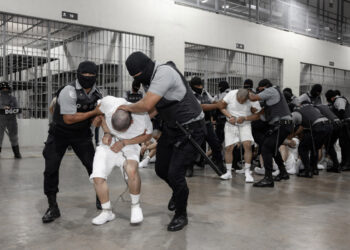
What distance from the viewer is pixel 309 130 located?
5.48 m

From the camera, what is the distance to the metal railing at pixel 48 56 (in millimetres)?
8102

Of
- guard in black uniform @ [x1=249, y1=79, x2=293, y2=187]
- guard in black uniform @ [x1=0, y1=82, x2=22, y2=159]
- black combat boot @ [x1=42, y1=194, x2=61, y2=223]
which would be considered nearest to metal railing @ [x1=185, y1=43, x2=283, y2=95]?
guard in black uniform @ [x1=0, y1=82, x2=22, y2=159]

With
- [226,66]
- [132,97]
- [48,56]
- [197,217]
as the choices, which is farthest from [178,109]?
[226,66]

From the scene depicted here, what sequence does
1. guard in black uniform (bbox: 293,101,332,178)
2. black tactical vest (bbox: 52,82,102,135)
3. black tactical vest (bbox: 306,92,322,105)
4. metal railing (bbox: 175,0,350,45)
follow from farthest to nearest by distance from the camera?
metal railing (bbox: 175,0,350,45) < black tactical vest (bbox: 306,92,322,105) < guard in black uniform (bbox: 293,101,332,178) < black tactical vest (bbox: 52,82,102,135)

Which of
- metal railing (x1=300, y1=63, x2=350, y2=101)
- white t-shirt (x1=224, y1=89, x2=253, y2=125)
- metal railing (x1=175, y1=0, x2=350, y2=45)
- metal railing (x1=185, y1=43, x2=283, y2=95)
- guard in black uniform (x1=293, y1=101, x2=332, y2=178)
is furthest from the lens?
metal railing (x1=300, y1=63, x2=350, y2=101)

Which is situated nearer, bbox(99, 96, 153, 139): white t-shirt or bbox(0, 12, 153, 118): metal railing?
bbox(99, 96, 153, 139): white t-shirt

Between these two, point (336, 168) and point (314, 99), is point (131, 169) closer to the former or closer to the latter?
point (314, 99)

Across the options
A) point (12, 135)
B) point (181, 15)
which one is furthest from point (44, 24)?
point (181, 15)

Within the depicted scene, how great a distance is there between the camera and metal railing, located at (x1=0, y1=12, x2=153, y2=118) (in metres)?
8.10

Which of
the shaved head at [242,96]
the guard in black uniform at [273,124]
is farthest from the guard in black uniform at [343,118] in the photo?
the shaved head at [242,96]

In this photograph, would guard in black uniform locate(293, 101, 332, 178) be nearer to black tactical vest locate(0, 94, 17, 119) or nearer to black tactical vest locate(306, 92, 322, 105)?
black tactical vest locate(306, 92, 322, 105)

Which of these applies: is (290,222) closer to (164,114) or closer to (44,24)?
(164,114)

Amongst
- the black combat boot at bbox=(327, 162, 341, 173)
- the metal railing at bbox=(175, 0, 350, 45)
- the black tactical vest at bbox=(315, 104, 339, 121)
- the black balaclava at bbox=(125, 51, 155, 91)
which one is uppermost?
the metal railing at bbox=(175, 0, 350, 45)

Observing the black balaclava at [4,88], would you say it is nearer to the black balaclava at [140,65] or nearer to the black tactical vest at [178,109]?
the black balaclava at [140,65]
